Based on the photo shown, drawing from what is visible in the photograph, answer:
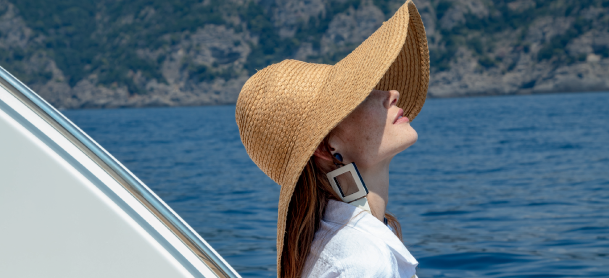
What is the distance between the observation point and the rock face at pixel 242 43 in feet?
264

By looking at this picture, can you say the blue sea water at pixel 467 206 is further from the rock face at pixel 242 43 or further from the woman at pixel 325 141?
the rock face at pixel 242 43

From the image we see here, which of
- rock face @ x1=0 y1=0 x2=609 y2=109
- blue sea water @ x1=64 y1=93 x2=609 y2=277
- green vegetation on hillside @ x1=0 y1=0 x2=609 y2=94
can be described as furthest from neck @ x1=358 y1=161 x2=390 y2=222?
green vegetation on hillside @ x1=0 y1=0 x2=609 y2=94

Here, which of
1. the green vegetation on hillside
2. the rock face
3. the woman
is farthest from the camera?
the green vegetation on hillside

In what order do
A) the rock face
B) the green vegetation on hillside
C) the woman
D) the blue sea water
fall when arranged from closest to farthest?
the woman → the blue sea water → the rock face → the green vegetation on hillside

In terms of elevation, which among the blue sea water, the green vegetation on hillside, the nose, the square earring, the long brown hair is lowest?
the green vegetation on hillside

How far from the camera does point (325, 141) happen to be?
4.24 ft

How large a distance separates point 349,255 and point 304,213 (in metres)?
0.19

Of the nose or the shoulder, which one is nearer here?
the shoulder

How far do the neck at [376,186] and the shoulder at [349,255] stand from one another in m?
0.17

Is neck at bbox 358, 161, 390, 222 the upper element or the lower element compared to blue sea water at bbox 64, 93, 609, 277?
upper

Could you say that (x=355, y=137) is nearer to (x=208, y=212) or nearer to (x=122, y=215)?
(x=122, y=215)

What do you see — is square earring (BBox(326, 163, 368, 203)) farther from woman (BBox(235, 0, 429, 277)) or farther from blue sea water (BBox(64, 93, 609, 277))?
blue sea water (BBox(64, 93, 609, 277))

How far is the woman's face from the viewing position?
1259 mm

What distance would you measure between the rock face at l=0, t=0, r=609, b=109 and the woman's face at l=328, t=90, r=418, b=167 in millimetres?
82033
